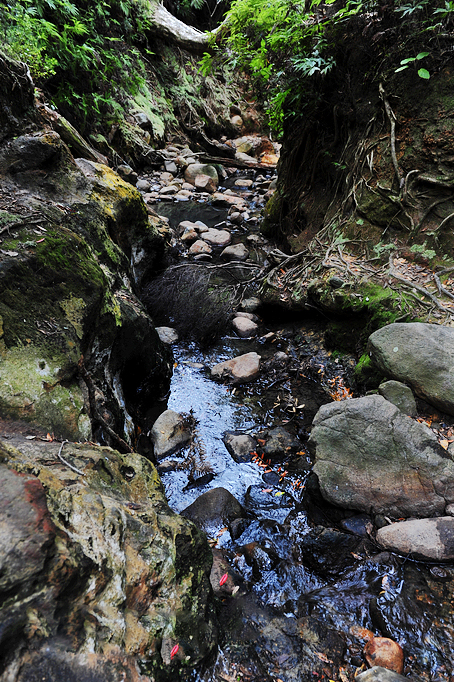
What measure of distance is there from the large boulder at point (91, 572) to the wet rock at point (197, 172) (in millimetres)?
11677

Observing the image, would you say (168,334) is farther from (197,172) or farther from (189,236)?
(197,172)

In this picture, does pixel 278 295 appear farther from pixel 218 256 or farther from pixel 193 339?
pixel 218 256

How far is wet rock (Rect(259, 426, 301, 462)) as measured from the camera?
3.47m

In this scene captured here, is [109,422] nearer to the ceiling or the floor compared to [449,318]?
nearer to the floor

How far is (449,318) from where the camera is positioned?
359 cm

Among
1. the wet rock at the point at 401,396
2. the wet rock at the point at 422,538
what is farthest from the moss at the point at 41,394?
the wet rock at the point at 401,396

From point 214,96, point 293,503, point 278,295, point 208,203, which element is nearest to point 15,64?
point 278,295

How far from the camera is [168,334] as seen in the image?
527 cm

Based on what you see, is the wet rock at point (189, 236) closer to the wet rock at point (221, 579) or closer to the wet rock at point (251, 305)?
the wet rock at point (251, 305)

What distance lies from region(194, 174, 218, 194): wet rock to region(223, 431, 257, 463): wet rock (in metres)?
10.0

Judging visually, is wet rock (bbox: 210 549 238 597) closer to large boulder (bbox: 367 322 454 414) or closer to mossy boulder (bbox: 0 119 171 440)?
mossy boulder (bbox: 0 119 171 440)

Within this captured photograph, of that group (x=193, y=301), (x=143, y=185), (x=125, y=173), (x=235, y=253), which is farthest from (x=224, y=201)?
(x=193, y=301)

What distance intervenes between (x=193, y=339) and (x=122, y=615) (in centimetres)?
407

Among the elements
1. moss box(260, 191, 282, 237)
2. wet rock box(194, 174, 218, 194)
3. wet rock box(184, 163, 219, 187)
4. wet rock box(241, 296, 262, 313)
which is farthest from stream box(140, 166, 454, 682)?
wet rock box(184, 163, 219, 187)
